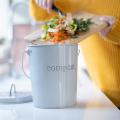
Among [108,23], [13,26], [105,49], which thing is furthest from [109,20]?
[13,26]

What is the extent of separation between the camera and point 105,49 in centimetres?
94

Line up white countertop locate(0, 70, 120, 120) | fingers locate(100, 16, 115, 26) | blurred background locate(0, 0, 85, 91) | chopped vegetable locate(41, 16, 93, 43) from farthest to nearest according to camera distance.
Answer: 1. blurred background locate(0, 0, 85, 91)
2. fingers locate(100, 16, 115, 26)
3. chopped vegetable locate(41, 16, 93, 43)
4. white countertop locate(0, 70, 120, 120)

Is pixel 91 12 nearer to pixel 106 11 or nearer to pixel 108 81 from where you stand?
pixel 106 11

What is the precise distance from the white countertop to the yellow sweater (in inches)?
4.5

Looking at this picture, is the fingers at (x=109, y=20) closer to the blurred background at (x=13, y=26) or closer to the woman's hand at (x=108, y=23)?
the woman's hand at (x=108, y=23)

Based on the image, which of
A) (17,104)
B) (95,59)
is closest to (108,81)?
(95,59)

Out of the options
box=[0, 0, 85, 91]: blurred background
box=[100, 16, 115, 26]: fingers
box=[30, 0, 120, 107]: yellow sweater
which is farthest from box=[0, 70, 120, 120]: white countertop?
box=[0, 0, 85, 91]: blurred background

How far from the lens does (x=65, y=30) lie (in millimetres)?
771

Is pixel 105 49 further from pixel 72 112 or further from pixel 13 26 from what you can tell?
pixel 13 26

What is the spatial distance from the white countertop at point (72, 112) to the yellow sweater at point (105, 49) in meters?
0.12

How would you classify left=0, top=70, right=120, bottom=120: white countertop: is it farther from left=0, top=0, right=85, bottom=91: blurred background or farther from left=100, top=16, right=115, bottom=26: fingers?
left=0, top=0, right=85, bottom=91: blurred background

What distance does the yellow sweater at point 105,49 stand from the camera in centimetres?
92

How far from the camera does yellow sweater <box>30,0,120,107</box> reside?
0.92 metres

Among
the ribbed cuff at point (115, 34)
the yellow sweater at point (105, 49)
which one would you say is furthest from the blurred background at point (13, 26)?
the ribbed cuff at point (115, 34)
